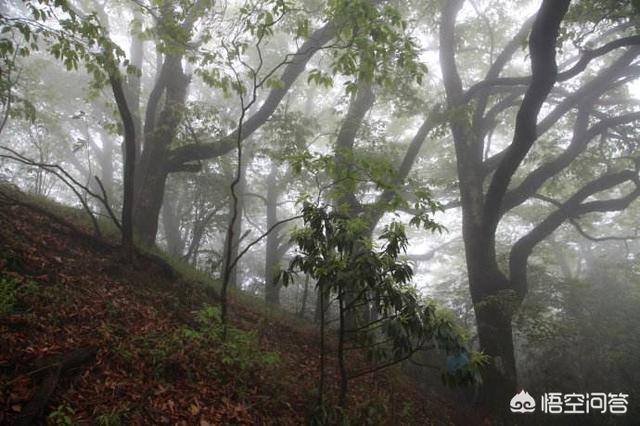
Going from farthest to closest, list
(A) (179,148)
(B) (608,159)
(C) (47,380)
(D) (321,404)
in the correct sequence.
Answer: (B) (608,159)
(A) (179,148)
(D) (321,404)
(C) (47,380)

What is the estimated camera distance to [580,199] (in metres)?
9.95

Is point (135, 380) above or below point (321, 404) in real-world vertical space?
above

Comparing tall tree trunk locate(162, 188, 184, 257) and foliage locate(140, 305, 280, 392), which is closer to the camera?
foliage locate(140, 305, 280, 392)

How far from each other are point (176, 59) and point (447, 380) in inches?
380

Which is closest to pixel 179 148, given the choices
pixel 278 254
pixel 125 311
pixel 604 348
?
pixel 125 311

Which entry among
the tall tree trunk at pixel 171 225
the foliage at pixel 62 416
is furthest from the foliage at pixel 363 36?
the tall tree trunk at pixel 171 225

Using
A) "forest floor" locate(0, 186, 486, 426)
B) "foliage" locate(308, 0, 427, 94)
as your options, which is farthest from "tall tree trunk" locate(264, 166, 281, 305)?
"foliage" locate(308, 0, 427, 94)

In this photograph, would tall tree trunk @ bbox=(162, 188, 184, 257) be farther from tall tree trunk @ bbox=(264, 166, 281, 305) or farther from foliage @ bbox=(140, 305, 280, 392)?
foliage @ bbox=(140, 305, 280, 392)

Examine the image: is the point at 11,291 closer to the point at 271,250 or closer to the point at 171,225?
the point at 271,250

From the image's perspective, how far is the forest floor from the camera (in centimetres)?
355

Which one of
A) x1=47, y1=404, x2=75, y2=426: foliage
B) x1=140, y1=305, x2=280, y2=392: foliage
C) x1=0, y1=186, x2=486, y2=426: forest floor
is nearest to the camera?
x1=47, y1=404, x2=75, y2=426: foliage

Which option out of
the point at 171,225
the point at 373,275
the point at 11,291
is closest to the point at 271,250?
the point at 171,225

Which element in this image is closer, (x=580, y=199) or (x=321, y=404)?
(x=321, y=404)

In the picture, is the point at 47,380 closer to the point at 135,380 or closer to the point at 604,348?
the point at 135,380
